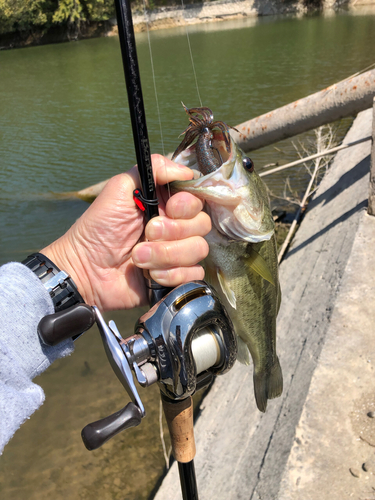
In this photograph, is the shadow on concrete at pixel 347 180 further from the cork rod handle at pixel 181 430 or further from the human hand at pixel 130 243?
the cork rod handle at pixel 181 430

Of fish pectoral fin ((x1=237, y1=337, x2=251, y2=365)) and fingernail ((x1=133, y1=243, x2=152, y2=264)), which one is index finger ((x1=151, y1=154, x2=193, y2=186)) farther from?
fish pectoral fin ((x1=237, y1=337, x2=251, y2=365))

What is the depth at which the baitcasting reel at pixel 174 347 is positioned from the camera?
1326mm

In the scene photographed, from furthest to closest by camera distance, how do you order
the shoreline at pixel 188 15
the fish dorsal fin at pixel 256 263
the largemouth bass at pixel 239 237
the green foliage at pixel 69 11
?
the green foliage at pixel 69 11, the shoreline at pixel 188 15, the fish dorsal fin at pixel 256 263, the largemouth bass at pixel 239 237

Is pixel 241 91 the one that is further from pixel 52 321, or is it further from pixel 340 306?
pixel 52 321

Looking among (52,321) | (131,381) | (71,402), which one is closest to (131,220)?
(52,321)

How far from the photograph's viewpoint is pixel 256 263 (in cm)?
182

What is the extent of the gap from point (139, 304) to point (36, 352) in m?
0.73

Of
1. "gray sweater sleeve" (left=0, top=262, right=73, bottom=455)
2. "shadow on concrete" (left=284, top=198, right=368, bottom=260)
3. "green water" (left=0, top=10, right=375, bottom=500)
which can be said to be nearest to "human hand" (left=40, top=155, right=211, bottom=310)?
"gray sweater sleeve" (left=0, top=262, right=73, bottom=455)

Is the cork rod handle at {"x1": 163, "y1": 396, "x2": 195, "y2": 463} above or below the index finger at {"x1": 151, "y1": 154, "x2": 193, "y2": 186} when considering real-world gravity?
below

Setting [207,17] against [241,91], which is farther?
[207,17]

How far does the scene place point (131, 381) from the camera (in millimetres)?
1292

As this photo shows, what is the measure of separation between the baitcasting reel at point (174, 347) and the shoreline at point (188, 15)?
45.8 metres

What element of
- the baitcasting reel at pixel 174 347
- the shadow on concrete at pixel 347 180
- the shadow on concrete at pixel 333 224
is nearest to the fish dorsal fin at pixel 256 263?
the baitcasting reel at pixel 174 347

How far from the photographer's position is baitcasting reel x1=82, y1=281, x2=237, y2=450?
133 centimetres
